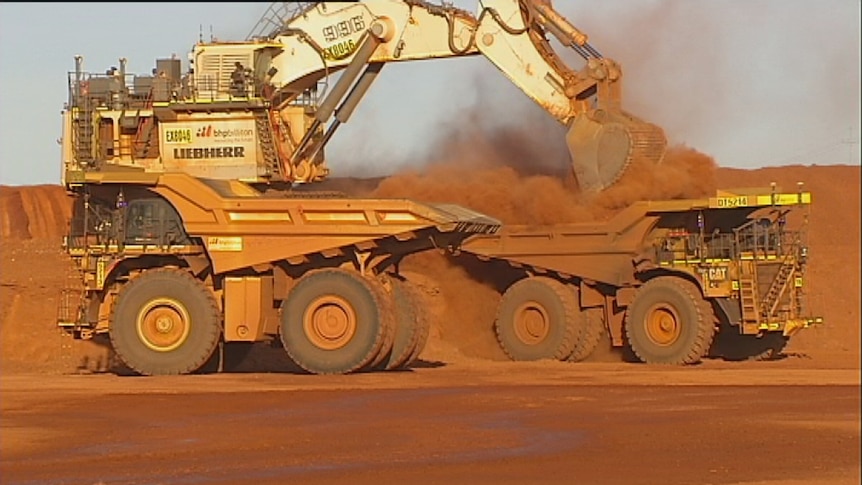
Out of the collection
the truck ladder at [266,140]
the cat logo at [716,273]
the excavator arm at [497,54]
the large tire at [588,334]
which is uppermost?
the excavator arm at [497,54]

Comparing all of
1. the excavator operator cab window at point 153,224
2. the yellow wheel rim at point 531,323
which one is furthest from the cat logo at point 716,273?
the excavator operator cab window at point 153,224

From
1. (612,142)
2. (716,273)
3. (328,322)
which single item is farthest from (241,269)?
(716,273)

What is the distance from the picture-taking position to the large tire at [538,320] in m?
34.7

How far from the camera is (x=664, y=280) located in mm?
33562

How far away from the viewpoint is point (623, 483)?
15.5m

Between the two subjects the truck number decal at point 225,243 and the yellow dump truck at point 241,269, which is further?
the truck number decal at point 225,243

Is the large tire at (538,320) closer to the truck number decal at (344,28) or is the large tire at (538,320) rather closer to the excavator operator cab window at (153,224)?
the truck number decal at (344,28)

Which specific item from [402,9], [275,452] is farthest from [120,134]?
[275,452]

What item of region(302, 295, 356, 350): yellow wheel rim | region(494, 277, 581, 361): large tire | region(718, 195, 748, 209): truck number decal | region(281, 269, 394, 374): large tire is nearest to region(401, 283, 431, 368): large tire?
region(281, 269, 394, 374): large tire

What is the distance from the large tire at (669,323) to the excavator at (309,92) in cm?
264

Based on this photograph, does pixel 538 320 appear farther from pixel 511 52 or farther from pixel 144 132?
pixel 144 132

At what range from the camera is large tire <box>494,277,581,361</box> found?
34681 mm

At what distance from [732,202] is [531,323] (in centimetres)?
516

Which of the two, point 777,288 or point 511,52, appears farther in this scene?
point 511,52
